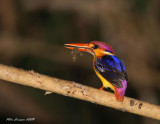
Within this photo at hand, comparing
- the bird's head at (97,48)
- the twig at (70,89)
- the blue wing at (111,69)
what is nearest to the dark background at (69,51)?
the bird's head at (97,48)

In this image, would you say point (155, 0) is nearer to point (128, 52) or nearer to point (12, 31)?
point (128, 52)

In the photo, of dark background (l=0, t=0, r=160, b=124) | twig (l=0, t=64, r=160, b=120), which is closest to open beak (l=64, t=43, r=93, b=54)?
twig (l=0, t=64, r=160, b=120)

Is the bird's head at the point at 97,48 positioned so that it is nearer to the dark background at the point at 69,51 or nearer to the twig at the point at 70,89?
the twig at the point at 70,89

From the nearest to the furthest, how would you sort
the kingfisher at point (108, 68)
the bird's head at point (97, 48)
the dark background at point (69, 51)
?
the kingfisher at point (108, 68) < the bird's head at point (97, 48) < the dark background at point (69, 51)

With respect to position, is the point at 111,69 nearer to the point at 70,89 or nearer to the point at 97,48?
the point at 97,48

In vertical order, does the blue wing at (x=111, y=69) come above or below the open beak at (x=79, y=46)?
below

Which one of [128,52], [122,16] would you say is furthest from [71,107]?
[122,16]
